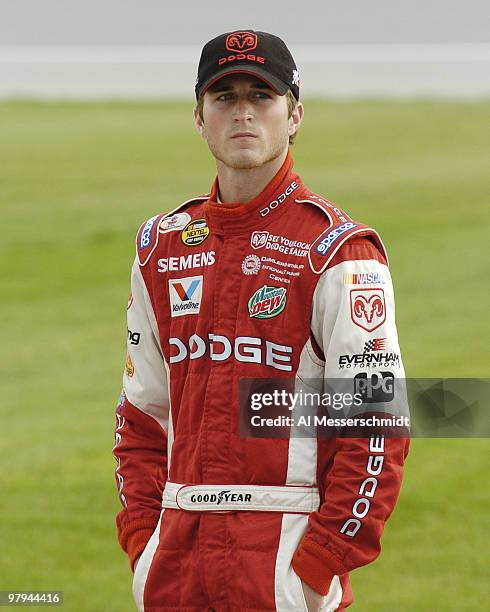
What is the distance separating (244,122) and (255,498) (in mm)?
831

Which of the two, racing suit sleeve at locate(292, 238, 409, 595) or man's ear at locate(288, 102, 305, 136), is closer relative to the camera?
racing suit sleeve at locate(292, 238, 409, 595)

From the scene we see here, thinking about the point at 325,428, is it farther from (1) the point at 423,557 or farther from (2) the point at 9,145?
(2) the point at 9,145

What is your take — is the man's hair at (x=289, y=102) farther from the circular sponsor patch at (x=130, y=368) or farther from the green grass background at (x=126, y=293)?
the green grass background at (x=126, y=293)

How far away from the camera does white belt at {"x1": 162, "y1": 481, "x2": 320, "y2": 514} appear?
2846mm

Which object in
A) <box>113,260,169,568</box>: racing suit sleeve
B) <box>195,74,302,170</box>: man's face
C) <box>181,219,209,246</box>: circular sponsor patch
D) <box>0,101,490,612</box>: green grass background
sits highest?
<box>0,101,490,612</box>: green grass background

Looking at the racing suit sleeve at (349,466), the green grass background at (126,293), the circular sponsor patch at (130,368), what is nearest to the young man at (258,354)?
the racing suit sleeve at (349,466)

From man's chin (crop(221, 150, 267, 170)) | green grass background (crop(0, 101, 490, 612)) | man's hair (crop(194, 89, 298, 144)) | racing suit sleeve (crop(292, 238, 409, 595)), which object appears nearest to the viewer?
racing suit sleeve (crop(292, 238, 409, 595))

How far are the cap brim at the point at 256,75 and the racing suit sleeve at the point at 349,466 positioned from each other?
404 mm

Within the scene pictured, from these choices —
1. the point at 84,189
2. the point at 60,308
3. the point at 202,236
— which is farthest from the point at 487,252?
the point at 202,236

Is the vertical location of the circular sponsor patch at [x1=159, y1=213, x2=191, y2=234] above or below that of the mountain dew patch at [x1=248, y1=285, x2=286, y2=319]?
above

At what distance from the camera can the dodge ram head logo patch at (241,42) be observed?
2.95 metres

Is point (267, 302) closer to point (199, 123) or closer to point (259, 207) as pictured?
point (259, 207)

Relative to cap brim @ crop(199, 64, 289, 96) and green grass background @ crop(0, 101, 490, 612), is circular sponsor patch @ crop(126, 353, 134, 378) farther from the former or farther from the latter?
green grass background @ crop(0, 101, 490, 612)

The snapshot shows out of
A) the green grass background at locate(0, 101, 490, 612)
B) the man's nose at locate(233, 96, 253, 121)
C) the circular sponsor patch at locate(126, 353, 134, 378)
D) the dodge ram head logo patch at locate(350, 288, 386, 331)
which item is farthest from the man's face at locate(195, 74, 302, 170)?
the green grass background at locate(0, 101, 490, 612)
